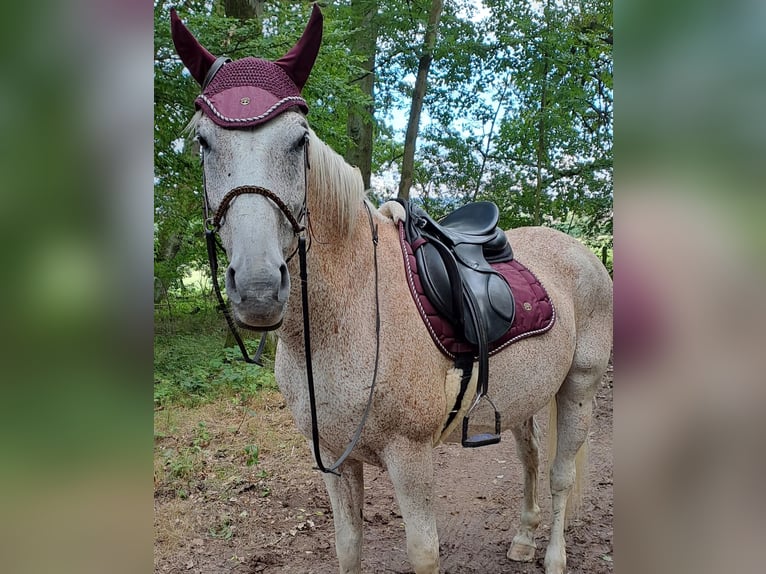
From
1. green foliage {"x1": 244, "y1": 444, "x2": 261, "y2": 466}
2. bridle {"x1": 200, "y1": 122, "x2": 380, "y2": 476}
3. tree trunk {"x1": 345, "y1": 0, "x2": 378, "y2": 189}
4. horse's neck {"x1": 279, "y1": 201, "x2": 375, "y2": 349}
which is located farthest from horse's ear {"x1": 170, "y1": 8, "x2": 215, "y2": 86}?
tree trunk {"x1": 345, "y1": 0, "x2": 378, "y2": 189}

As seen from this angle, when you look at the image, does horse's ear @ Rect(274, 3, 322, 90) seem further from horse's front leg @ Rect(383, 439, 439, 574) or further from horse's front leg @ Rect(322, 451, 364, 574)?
horse's front leg @ Rect(322, 451, 364, 574)

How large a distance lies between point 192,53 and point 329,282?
0.81 m

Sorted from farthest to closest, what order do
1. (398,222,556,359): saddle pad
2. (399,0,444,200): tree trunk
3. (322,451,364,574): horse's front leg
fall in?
(399,0,444,200): tree trunk < (322,451,364,574): horse's front leg < (398,222,556,359): saddle pad

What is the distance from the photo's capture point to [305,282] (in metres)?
1.49

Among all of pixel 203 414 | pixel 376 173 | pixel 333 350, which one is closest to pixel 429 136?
pixel 376 173

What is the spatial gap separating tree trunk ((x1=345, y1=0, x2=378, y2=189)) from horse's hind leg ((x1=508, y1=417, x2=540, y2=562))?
478cm

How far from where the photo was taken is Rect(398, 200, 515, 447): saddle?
1.98 metres

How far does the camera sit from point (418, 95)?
8430 millimetres

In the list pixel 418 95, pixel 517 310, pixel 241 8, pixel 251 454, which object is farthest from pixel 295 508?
pixel 418 95

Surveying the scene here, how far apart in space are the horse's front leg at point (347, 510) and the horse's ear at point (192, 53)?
1.53 m
